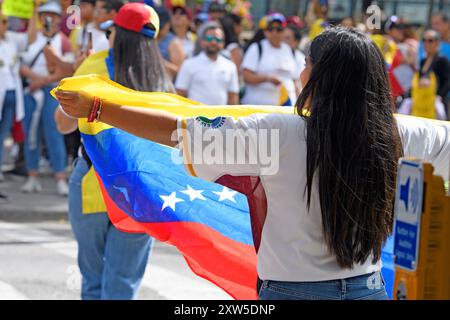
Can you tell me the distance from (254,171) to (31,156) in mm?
8813

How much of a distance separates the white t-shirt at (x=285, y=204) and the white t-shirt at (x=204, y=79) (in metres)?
7.30

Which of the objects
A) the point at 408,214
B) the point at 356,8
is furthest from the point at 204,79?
the point at 356,8

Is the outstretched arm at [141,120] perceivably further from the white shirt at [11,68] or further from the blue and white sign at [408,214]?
the white shirt at [11,68]

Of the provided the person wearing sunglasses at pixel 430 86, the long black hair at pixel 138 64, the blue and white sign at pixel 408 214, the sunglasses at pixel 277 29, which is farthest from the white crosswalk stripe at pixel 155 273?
the person wearing sunglasses at pixel 430 86

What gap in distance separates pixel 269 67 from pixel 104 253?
20.1 feet

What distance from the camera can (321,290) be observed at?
11.0 feet

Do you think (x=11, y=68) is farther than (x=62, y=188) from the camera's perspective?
No

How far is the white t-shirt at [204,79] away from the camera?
10664mm

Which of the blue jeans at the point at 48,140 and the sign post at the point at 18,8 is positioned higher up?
the sign post at the point at 18,8

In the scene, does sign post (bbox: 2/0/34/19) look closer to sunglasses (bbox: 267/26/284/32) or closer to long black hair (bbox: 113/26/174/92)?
sunglasses (bbox: 267/26/284/32)

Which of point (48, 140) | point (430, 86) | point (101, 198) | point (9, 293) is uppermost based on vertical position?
point (101, 198)

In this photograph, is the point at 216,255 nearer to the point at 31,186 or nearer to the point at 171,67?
the point at 171,67

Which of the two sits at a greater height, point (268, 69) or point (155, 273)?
point (268, 69)
